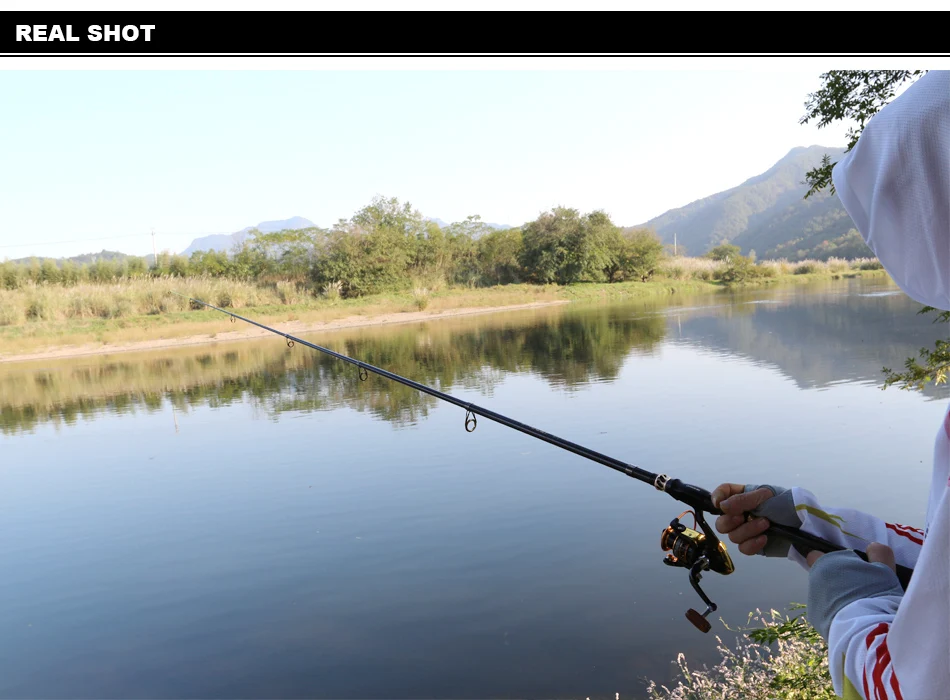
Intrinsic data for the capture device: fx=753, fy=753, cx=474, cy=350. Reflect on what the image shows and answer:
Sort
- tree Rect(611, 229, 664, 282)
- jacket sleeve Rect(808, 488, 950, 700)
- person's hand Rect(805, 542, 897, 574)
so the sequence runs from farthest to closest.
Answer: tree Rect(611, 229, 664, 282) → person's hand Rect(805, 542, 897, 574) → jacket sleeve Rect(808, 488, 950, 700)

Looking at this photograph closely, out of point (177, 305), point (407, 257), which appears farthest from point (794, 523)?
point (407, 257)

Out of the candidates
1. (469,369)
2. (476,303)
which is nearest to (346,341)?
(469,369)

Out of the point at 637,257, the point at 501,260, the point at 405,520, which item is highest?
the point at 501,260

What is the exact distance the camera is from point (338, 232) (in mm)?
35406

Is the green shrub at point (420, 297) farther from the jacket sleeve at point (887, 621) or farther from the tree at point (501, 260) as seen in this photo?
the jacket sleeve at point (887, 621)

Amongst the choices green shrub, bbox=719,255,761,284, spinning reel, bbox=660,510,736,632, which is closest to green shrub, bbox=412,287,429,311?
green shrub, bbox=719,255,761,284

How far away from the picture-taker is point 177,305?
25.2m

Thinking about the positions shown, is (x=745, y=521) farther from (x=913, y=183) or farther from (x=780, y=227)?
(x=780, y=227)

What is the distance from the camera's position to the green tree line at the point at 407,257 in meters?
33.9

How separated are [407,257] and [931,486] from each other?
3603 cm

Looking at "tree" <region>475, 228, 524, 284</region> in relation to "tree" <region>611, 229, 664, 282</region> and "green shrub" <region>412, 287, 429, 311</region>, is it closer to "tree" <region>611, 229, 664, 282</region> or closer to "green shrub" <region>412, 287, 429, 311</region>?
"tree" <region>611, 229, 664, 282</region>

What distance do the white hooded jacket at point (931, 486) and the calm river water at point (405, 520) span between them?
2.76m

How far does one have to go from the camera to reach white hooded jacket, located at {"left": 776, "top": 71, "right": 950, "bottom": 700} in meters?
0.72

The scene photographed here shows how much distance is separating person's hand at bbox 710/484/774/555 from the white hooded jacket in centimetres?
28
